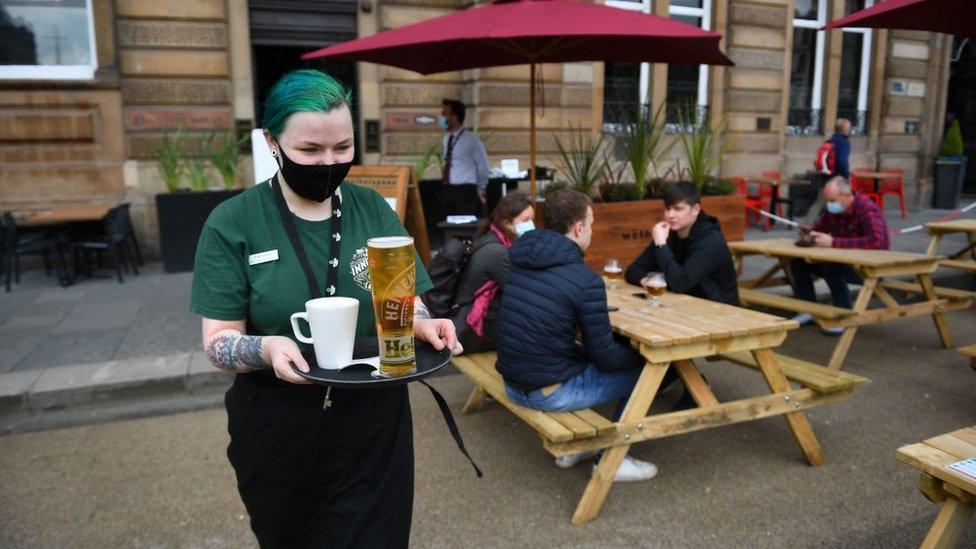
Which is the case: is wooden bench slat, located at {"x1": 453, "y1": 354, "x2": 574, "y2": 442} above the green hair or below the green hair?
below

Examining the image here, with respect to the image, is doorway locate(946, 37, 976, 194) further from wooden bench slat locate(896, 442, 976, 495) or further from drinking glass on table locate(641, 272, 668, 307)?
wooden bench slat locate(896, 442, 976, 495)

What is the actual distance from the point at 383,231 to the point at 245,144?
856 cm

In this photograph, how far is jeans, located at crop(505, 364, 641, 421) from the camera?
3340 mm

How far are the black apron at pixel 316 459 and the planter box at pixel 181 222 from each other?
23.1 ft

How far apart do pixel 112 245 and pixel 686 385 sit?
22.4ft

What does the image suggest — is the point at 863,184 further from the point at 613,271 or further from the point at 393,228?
the point at 393,228

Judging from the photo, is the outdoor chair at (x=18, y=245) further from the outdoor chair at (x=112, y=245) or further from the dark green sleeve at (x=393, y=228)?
A: the dark green sleeve at (x=393, y=228)

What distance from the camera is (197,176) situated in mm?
8547

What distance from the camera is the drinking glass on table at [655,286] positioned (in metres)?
4.00

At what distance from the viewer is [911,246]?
957 cm

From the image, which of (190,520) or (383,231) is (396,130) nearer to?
(190,520)

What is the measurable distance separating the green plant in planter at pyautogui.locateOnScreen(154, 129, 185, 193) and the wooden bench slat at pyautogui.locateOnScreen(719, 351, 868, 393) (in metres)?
7.00

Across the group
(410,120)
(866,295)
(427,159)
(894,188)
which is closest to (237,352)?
(866,295)

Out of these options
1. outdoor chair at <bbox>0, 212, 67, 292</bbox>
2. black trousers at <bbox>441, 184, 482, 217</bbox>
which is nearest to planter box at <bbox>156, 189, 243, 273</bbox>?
outdoor chair at <bbox>0, 212, 67, 292</bbox>
